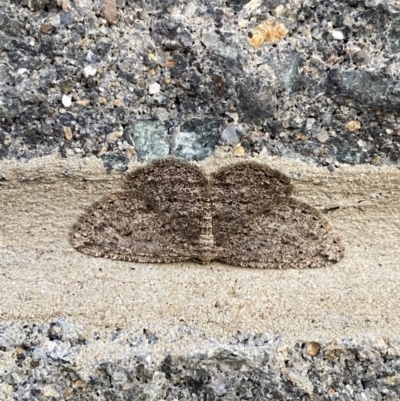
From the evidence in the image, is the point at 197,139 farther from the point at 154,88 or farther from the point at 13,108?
the point at 13,108

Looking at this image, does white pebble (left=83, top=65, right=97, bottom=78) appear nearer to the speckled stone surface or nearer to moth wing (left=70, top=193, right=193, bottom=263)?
the speckled stone surface

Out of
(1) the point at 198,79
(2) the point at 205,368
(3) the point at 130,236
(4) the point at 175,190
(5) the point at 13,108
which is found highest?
(1) the point at 198,79

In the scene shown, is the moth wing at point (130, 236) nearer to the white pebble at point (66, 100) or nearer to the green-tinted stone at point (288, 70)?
the white pebble at point (66, 100)

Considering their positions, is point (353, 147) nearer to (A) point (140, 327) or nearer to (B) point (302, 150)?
(B) point (302, 150)

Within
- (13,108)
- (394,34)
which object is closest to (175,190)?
(13,108)

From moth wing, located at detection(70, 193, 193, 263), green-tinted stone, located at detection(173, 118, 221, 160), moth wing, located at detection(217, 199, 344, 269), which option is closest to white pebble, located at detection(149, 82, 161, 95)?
green-tinted stone, located at detection(173, 118, 221, 160)

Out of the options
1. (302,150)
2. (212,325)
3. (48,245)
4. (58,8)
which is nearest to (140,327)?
(212,325)

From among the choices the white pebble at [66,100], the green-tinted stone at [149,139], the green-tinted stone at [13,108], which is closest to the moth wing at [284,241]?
the green-tinted stone at [149,139]
